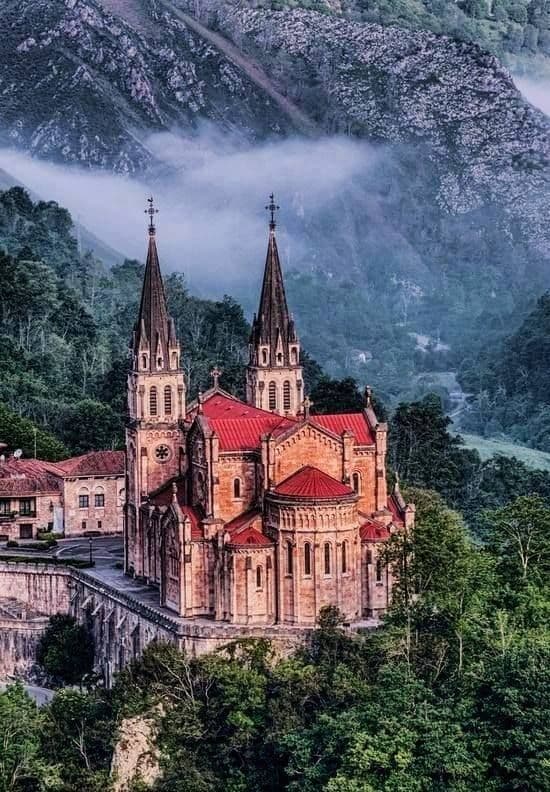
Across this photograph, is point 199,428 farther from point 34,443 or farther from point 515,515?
point 34,443

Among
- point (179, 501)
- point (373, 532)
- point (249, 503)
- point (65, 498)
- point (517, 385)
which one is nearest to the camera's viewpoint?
point (373, 532)

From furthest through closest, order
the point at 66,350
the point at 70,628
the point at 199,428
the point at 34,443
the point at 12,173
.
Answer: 1. the point at 12,173
2. the point at 66,350
3. the point at 34,443
4. the point at 70,628
5. the point at 199,428

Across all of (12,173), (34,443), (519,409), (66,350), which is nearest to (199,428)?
(34,443)

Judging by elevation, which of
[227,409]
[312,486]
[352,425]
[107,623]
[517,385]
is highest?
[517,385]

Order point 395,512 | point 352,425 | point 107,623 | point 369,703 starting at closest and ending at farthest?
point 369,703 < point 352,425 < point 395,512 < point 107,623

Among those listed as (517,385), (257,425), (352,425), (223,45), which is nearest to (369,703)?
(257,425)

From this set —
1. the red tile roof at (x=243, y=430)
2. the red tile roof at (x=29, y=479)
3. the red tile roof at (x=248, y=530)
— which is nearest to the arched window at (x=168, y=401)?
the red tile roof at (x=243, y=430)

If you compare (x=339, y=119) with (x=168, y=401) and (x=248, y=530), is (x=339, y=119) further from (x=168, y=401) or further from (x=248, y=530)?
(x=248, y=530)
